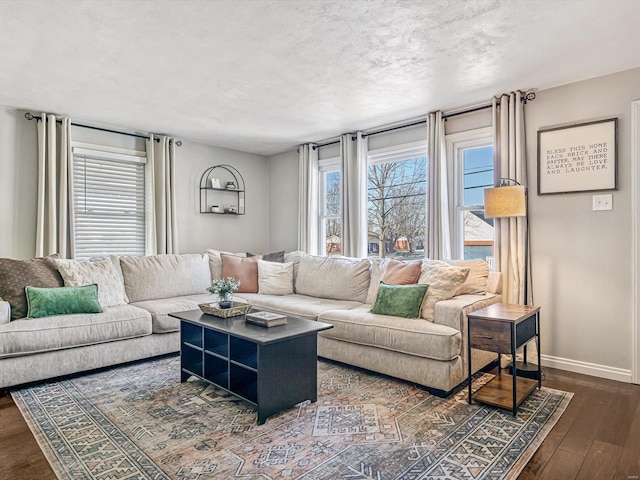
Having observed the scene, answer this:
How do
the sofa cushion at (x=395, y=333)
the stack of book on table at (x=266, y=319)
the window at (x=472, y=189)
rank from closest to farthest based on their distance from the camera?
the stack of book on table at (x=266, y=319) < the sofa cushion at (x=395, y=333) < the window at (x=472, y=189)

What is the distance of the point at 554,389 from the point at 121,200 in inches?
184

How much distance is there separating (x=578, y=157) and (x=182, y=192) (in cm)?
431

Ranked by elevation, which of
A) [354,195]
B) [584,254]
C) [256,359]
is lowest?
[256,359]

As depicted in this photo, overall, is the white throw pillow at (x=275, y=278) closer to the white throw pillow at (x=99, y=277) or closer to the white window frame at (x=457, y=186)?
the white throw pillow at (x=99, y=277)

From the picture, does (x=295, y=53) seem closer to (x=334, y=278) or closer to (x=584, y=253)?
(x=334, y=278)

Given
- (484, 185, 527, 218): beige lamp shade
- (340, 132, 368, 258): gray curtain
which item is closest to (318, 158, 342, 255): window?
(340, 132, 368, 258): gray curtain

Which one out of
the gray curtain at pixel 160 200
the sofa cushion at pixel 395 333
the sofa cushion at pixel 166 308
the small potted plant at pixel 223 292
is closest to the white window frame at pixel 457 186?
the sofa cushion at pixel 395 333

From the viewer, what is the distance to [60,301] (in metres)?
3.15

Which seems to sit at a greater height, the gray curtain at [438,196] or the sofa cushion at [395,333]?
the gray curtain at [438,196]

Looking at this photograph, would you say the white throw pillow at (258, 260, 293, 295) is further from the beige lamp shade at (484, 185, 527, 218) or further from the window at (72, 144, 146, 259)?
the beige lamp shade at (484, 185, 527, 218)

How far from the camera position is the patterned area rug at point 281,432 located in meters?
1.85

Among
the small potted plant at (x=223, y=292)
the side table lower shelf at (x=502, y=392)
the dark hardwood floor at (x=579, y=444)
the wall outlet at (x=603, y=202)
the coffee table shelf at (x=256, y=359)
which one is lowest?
the dark hardwood floor at (x=579, y=444)

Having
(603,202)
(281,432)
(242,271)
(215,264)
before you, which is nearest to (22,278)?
(215,264)

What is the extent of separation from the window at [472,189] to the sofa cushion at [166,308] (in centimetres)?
269
